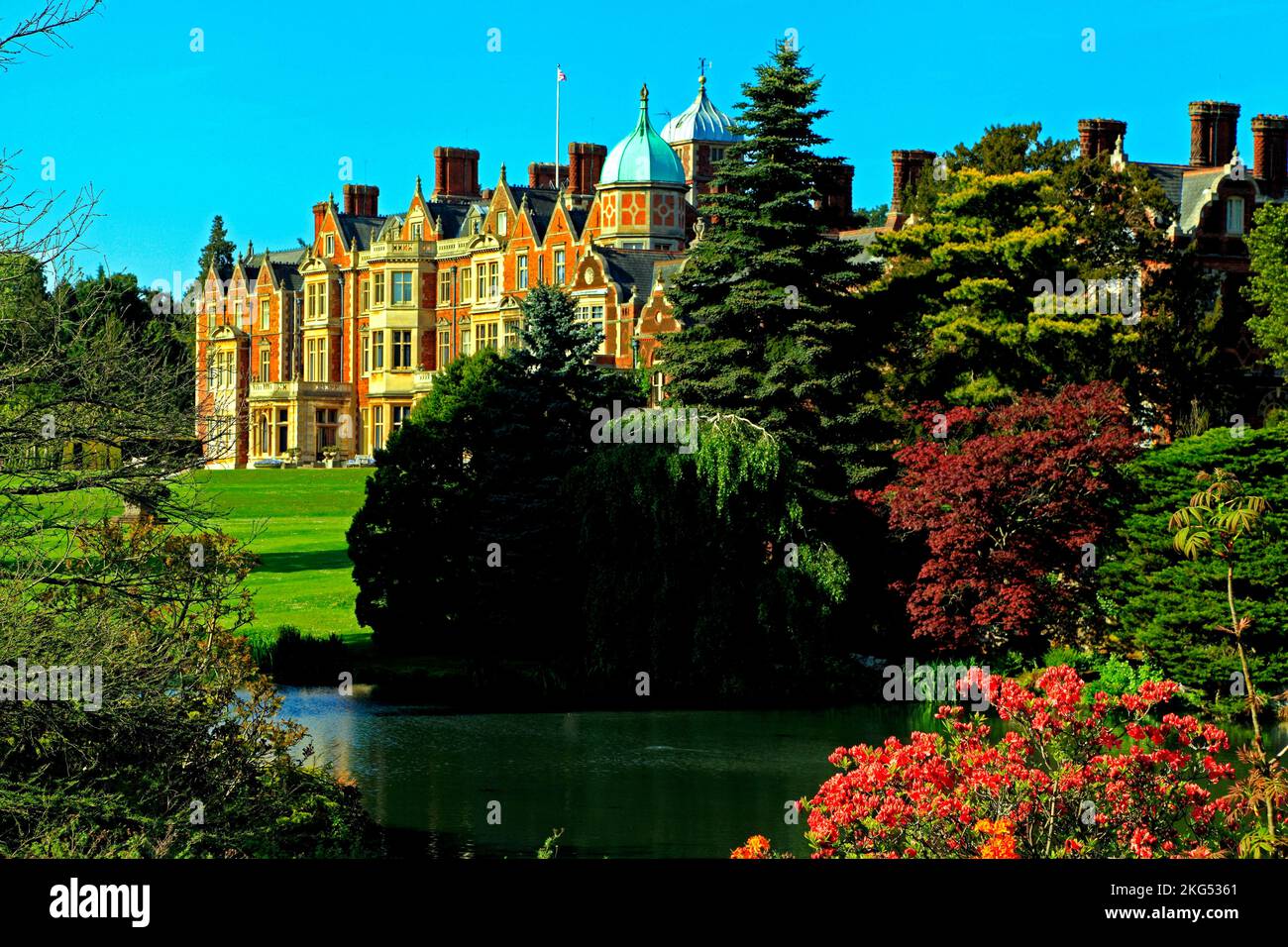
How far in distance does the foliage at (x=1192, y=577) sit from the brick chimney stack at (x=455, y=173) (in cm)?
4592

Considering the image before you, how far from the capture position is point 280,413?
7250 cm

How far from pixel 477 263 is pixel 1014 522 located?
3884 cm

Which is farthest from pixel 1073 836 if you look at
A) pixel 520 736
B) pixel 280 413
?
pixel 280 413

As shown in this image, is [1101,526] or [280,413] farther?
[280,413]

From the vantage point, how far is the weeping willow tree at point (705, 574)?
2845cm

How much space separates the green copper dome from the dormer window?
2145cm

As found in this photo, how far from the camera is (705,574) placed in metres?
29.0

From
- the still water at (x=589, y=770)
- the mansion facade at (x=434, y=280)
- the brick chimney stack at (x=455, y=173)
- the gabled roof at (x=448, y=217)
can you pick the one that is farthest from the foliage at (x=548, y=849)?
the brick chimney stack at (x=455, y=173)

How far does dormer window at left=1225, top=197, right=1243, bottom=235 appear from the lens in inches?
1759

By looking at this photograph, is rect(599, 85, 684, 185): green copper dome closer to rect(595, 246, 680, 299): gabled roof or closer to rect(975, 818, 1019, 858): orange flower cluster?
rect(595, 246, 680, 299): gabled roof

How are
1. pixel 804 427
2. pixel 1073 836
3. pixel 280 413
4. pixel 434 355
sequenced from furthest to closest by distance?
pixel 280 413, pixel 434 355, pixel 804 427, pixel 1073 836
